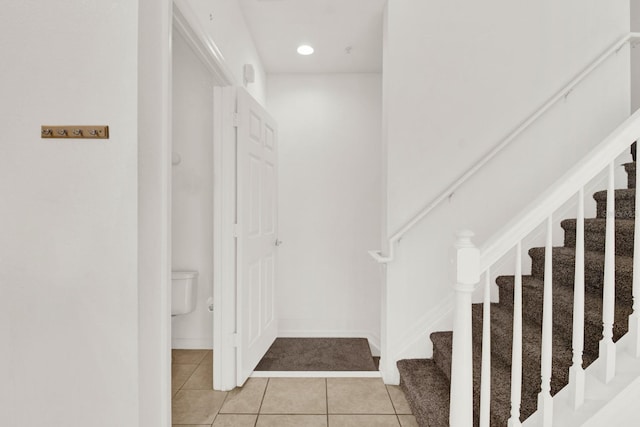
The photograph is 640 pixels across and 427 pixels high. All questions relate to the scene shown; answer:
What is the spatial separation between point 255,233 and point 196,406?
3.79ft

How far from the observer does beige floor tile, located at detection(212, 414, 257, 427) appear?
1.77m

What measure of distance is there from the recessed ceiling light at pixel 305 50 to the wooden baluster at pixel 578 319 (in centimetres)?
243

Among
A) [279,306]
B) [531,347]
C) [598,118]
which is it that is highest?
[598,118]

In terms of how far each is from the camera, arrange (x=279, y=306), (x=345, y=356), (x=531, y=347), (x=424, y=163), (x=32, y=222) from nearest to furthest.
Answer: (x=32, y=222), (x=531, y=347), (x=424, y=163), (x=345, y=356), (x=279, y=306)

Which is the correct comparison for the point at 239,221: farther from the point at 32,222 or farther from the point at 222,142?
the point at 32,222

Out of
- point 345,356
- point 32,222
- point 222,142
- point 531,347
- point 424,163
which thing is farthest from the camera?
point 345,356

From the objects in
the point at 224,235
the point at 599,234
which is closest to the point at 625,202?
the point at 599,234

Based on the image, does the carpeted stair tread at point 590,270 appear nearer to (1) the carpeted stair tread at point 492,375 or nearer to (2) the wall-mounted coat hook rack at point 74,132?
(1) the carpeted stair tread at point 492,375

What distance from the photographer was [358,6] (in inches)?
90.6

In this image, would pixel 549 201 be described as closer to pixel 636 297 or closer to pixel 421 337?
pixel 636 297

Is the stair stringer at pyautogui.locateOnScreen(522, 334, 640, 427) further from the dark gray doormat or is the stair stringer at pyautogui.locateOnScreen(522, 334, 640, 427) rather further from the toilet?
the toilet

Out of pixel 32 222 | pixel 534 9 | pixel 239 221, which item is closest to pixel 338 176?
pixel 239 221

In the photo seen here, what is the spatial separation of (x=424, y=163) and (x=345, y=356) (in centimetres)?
169

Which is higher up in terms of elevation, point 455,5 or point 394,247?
point 455,5
